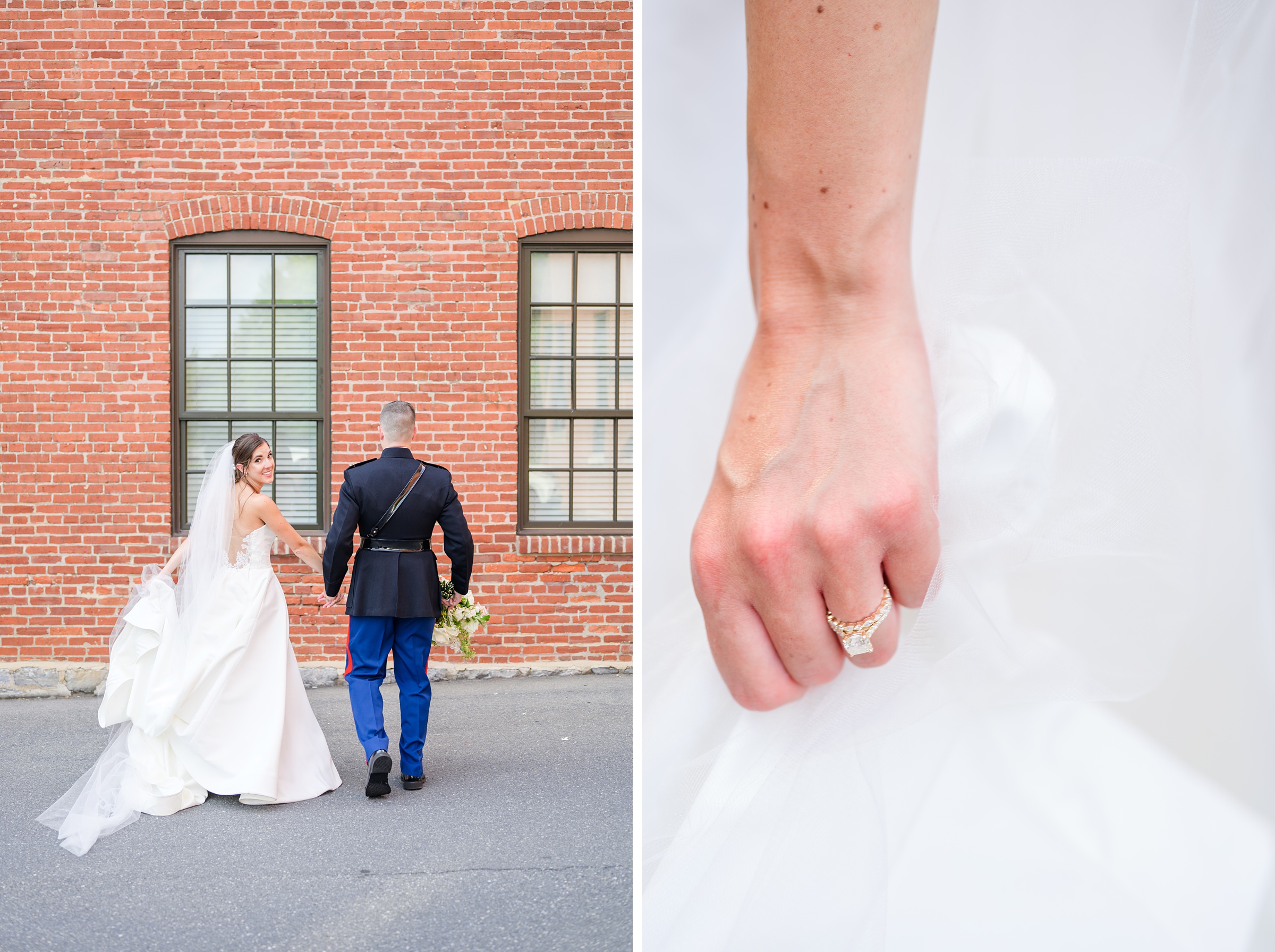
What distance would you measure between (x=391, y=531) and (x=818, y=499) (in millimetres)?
3927

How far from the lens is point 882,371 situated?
0.86 m

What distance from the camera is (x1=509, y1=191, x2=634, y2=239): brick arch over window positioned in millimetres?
6695

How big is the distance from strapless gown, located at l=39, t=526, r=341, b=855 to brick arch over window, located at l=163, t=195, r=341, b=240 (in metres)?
2.89

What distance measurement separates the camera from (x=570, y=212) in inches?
264

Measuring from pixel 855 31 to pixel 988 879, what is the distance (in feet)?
2.61

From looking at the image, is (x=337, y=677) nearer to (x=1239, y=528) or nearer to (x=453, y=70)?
(x=453, y=70)

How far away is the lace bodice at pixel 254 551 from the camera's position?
15.6ft

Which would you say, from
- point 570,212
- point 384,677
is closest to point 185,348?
point 570,212

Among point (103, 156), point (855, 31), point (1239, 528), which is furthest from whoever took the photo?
point (103, 156)

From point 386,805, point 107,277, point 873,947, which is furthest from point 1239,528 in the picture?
point 107,277

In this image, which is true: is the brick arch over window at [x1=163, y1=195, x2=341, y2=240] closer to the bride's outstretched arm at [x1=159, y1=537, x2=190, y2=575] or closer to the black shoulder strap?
the bride's outstretched arm at [x1=159, y1=537, x2=190, y2=575]

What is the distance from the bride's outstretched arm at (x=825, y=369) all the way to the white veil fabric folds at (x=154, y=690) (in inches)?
164

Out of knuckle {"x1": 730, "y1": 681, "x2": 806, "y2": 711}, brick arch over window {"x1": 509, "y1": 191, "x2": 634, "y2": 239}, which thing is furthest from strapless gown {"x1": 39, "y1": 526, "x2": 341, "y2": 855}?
knuckle {"x1": 730, "y1": 681, "x2": 806, "y2": 711}

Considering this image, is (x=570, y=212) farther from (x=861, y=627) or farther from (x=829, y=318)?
(x=861, y=627)
